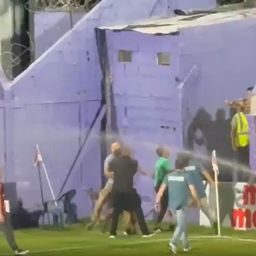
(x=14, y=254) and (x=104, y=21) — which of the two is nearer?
(x=14, y=254)

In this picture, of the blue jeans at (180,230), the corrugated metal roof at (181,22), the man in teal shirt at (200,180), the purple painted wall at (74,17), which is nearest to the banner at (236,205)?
the man in teal shirt at (200,180)

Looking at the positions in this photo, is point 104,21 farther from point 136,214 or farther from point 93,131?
point 136,214

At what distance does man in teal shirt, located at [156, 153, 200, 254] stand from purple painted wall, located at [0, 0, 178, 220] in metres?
0.53

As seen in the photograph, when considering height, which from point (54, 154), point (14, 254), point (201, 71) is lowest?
point (14, 254)

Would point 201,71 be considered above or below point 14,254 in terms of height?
above

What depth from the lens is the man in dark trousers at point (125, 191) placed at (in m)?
7.11

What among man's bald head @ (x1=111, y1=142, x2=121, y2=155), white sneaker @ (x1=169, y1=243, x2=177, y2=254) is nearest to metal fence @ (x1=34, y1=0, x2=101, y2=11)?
man's bald head @ (x1=111, y1=142, x2=121, y2=155)

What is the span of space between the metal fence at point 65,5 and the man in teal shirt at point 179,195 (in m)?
1.39

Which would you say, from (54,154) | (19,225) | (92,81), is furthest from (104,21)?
(19,225)

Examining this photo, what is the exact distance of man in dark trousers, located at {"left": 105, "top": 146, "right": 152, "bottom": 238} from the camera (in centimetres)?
711

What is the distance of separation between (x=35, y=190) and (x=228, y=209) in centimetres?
117

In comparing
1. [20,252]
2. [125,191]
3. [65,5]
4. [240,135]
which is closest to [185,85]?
[240,135]

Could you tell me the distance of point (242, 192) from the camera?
698 centimetres

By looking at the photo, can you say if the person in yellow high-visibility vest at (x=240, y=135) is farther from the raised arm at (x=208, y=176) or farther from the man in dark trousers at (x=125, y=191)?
→ the man in dark trousers at (x=125, y=191)
